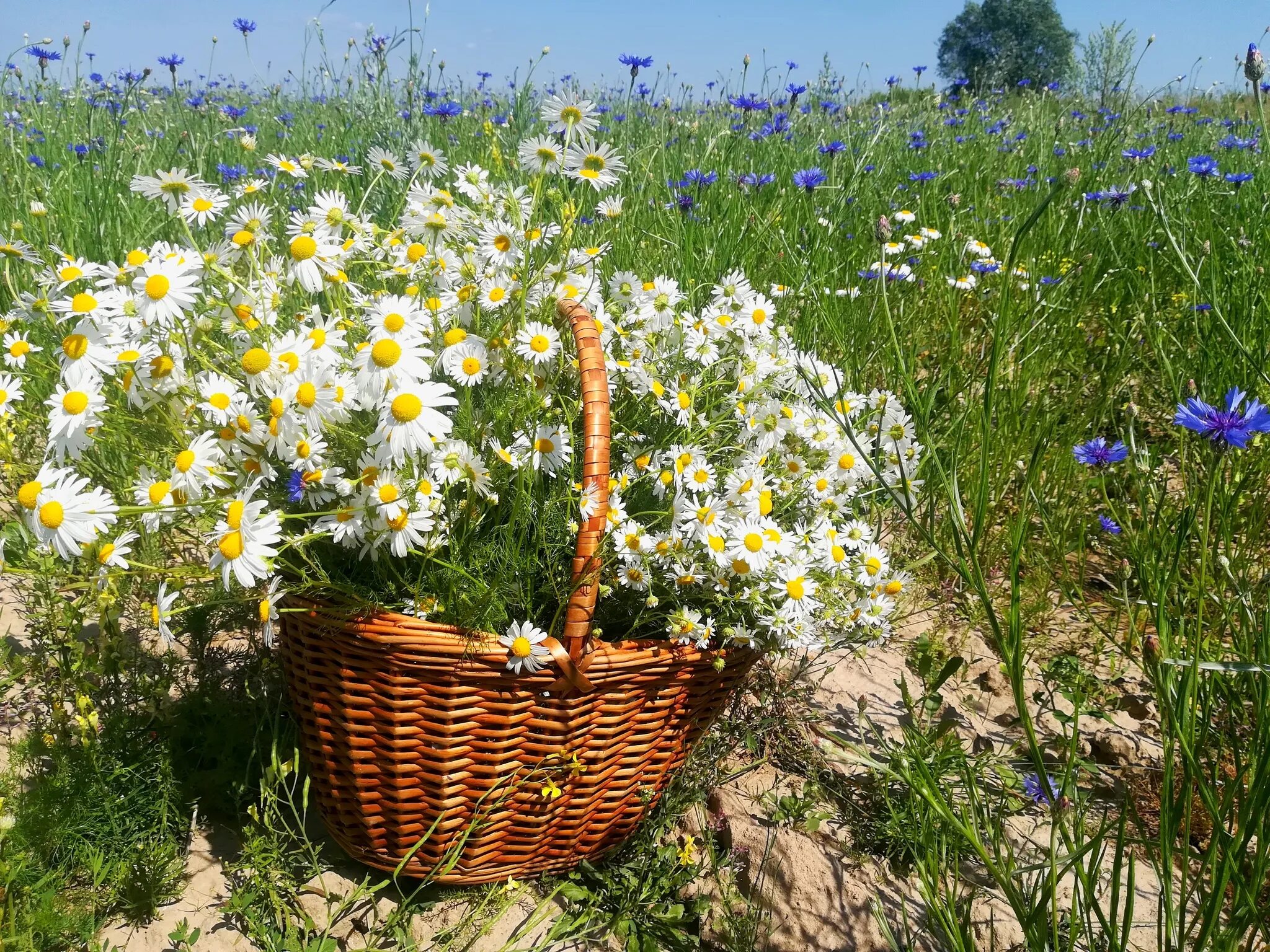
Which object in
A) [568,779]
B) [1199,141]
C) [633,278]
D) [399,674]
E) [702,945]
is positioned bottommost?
[702,945]

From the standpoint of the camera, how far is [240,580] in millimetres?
936

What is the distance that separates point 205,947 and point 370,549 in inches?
25.6

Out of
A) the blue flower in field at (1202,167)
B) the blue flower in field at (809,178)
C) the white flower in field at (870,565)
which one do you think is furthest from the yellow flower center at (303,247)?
the blue flower in field at (1202,167)

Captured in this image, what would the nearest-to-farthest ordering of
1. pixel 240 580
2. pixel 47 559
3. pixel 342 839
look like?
pixel 240 580, pixel 47 559, pixel 342 839

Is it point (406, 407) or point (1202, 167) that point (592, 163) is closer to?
point (406, 407)

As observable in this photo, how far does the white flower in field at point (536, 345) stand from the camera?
3.73 feet

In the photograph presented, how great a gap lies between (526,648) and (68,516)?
0.53 metres

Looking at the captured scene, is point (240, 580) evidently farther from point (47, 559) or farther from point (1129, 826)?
point (1129, 826)

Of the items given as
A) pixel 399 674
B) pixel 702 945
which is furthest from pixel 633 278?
pixel 702 945

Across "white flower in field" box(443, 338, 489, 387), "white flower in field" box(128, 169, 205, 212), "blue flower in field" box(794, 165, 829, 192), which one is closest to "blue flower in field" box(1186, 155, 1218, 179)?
"blue flower in field" box(794, 165, 829, 192)

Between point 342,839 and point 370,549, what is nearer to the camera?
point 370,549

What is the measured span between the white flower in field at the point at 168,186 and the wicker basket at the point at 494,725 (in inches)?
21.6

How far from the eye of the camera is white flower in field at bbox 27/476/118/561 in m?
0.93

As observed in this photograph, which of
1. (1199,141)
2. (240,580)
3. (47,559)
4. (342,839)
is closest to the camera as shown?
(240,580)
